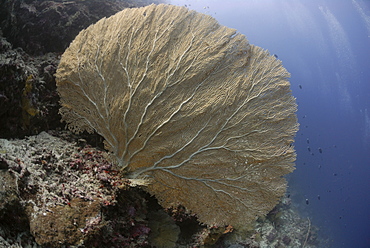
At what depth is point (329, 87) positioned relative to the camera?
152 ft

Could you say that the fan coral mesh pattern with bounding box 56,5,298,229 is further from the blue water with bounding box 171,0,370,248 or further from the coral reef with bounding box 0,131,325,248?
the blue water with bounding box 171,0,370,248

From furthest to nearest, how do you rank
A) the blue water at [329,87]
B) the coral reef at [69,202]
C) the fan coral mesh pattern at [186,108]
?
the blue water at [329,87] < the fan coral mesh pattern at [186,108] < the coral reef at [69,202]

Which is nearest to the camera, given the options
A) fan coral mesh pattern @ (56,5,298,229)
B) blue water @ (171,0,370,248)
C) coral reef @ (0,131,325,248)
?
coral reef @ (0,131,325,248)

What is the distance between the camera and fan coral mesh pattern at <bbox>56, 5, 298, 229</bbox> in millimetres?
3314

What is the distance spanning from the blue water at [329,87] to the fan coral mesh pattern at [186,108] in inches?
1515

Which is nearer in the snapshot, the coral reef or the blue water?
the coral reef

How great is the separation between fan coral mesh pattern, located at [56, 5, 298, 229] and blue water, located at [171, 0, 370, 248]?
3849 cm

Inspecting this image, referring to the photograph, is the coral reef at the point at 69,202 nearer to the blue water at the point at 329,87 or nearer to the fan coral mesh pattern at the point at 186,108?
the fan coral mesh pattern at the point at 186,108

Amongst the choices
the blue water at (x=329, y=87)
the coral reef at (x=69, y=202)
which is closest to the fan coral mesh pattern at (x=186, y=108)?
the coral reef at (x=69, y=202)

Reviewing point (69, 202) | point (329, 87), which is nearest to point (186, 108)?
point (69, 202)

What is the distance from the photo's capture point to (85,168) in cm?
297

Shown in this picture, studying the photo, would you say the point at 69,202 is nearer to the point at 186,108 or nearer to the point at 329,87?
the point at 186,108

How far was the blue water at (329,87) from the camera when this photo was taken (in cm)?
4121

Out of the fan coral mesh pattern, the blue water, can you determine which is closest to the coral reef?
the fan coral mesh pattern
